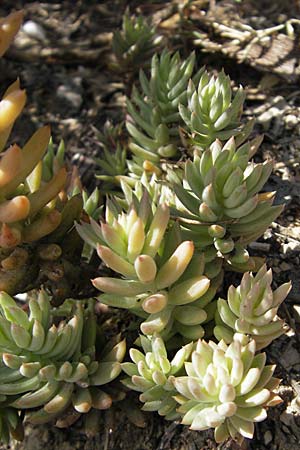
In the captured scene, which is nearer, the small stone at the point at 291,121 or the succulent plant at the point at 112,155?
the succulent plant at the point at 112,155

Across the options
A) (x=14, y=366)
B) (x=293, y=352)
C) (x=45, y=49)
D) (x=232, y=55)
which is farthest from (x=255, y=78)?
(x=14, y=366)

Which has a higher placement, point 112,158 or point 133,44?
point 133,44

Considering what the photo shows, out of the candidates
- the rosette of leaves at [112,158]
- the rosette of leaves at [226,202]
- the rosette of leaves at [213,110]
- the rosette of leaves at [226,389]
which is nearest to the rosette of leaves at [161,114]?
the rosette of leaves at [112,158]

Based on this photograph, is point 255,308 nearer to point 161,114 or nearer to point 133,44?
point 161,114

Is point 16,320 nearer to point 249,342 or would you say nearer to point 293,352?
point 249,342

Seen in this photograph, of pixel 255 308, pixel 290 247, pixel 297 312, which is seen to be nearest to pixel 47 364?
pixel 255 308

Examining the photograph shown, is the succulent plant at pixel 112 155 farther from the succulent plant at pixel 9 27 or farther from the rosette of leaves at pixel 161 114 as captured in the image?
the succulent plant at pixel 9 27
